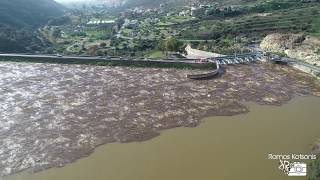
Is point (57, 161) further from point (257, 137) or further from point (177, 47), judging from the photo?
point (177, 47)

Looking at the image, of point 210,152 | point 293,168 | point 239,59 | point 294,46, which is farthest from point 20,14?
point 293,168

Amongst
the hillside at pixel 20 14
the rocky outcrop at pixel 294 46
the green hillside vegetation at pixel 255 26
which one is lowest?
the rocky outcrop at pixel 294 46

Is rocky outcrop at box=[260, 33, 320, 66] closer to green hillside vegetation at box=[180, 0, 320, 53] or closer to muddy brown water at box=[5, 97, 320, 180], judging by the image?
green hillside vegetation at box=[180, 0, 320, 53]

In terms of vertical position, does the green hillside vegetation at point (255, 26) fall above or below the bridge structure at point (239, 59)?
above

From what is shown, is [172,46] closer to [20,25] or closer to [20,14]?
[20,25]

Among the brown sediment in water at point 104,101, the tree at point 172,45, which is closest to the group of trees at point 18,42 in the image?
the brown sediment in water at point 104,101

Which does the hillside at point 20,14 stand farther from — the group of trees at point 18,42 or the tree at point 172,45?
the tree at point 172,45
